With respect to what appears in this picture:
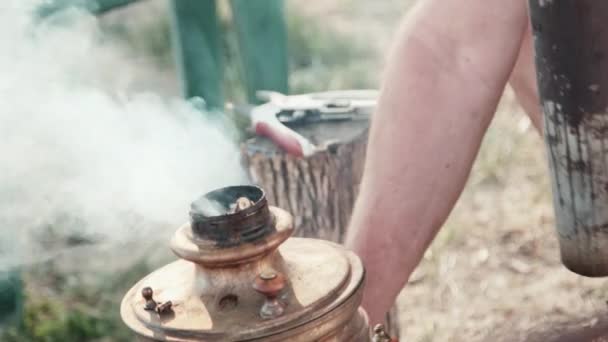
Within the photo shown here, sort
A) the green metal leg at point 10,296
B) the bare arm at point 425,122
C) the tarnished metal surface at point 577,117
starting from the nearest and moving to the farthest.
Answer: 1. the tarnished metal surface at point 577,117
2. the bare arm at point 425,122
3. the green metal leg at point 10,296

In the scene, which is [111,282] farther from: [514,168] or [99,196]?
[514,168]

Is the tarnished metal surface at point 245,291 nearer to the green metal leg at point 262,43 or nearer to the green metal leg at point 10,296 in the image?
the green metal leg at point 10,296

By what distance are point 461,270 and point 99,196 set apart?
5.82ft

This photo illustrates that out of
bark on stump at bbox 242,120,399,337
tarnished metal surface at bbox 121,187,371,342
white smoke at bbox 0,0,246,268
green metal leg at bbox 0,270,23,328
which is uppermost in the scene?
tarnished metal surface at bbox 121,187,371,342

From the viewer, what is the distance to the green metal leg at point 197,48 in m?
4.12

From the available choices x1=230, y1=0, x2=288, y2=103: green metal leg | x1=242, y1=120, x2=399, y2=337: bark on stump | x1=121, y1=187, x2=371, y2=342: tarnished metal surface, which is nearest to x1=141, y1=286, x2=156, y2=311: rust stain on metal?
x1=121, y1=187, x2=371, y2=342: tarnished metal surface

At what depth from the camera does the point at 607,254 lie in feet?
5.54

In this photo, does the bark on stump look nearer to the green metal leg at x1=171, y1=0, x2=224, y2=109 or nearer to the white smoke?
the white smoke

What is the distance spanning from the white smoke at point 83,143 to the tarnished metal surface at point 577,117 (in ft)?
3.40

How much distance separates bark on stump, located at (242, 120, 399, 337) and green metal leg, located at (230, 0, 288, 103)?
125 cm

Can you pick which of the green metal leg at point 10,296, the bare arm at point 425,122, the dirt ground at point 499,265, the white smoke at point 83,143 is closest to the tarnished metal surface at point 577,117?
the bare arm at point 425,122

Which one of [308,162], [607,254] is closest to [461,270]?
[308,162]

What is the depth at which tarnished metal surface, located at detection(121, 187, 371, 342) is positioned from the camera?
147 cm

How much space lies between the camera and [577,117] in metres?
1.53
